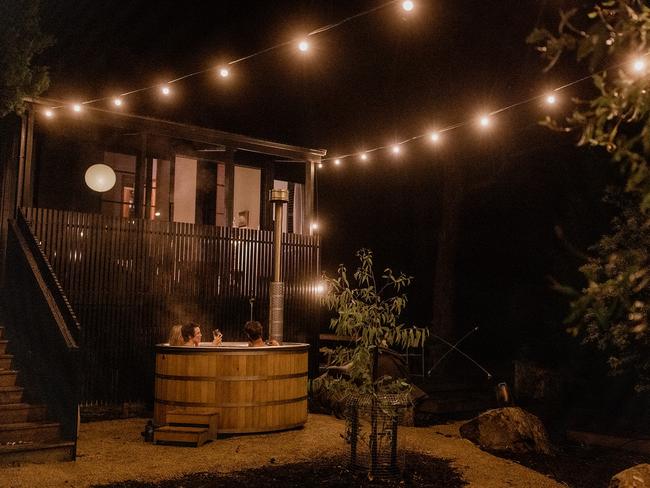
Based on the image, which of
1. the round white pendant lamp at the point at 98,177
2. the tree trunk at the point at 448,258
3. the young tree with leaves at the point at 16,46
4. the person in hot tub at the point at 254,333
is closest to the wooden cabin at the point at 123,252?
the round white pendant lamp at the point at 98,177

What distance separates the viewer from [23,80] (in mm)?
10047

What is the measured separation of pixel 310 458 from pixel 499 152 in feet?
47.8

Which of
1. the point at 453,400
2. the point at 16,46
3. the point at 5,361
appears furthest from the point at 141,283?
the point at 453,400

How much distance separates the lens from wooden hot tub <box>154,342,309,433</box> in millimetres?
9547

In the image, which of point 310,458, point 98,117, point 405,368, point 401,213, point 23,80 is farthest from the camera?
point 401,213

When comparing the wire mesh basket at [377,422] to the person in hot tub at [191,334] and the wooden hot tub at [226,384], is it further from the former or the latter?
the person in hot tub at [191,334]

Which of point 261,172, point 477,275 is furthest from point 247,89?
point 477,275

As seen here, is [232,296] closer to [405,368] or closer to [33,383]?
[405,368]

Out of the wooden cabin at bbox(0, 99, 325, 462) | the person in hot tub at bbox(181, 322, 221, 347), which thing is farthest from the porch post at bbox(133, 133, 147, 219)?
the person in hot tub at bbox(181, 322, 221, 347)

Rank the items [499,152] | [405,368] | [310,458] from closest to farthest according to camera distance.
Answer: [310,458]
[405,368]
[499,152]

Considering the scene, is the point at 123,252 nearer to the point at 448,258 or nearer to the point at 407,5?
the point at 407,5

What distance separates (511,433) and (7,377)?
6.95m

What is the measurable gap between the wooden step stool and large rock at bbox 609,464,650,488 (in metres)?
5.21

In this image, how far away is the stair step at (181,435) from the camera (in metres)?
8.91
